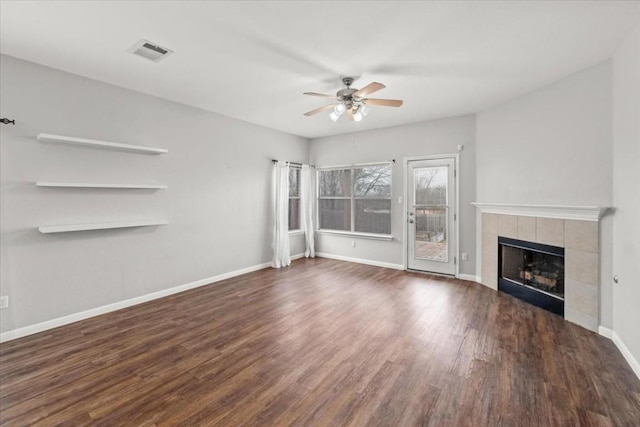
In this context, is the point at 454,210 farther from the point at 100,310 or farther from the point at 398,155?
the point at 100,310

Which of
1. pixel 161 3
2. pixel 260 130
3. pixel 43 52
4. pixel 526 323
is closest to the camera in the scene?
pixel 161 3

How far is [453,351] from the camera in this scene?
2580 millimetres

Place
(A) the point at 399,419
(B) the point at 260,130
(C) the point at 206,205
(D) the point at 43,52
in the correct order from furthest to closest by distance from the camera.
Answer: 1. (B) the point at 260,130
2. (C) the point at 206,205
3. (D) the point at 43,52
4. (A) the point at 399,419

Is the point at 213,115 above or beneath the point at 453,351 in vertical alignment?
above

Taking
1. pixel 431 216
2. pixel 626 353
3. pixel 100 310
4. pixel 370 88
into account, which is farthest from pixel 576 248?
pixel 100 310

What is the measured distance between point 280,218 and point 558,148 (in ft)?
14.4

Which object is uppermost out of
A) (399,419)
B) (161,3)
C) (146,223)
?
(161,3)

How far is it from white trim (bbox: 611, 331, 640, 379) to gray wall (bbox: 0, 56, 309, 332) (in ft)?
16.1

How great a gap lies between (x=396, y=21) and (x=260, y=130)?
3676 millimetres

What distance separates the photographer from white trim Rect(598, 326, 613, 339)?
2.81 metres

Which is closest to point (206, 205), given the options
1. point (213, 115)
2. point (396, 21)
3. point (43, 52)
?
point (213, 115)

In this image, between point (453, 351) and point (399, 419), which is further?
point (453, 351)

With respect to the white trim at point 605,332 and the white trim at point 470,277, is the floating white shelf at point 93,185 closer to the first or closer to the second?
the white trim at point 470,277

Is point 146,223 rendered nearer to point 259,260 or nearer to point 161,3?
point 259,260
